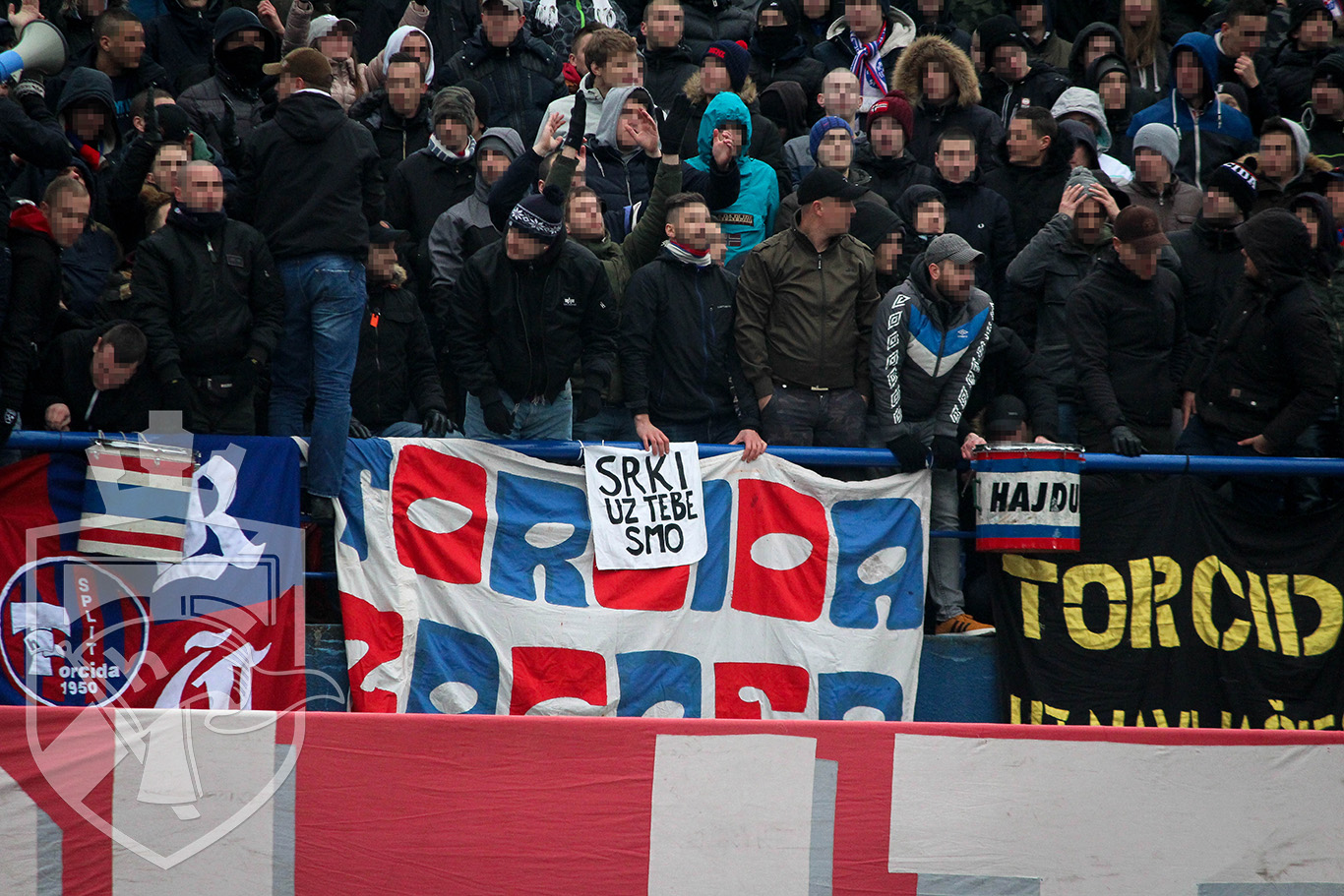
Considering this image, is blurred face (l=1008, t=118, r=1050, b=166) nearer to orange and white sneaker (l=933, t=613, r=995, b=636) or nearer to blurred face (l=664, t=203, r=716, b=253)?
blurred face (l=664, t=203, r=716, b=253)

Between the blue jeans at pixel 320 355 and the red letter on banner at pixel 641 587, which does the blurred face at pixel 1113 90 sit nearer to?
the red letter on banner at pixel 641 587

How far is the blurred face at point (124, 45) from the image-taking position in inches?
363

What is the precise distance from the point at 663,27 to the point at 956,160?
97.4 inches

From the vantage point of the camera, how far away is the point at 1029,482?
7324 mm

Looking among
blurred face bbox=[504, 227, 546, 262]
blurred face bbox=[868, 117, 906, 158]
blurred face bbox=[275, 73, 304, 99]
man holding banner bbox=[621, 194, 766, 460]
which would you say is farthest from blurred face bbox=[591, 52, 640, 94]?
blurred face bbox=[275, 73, 304, 99]

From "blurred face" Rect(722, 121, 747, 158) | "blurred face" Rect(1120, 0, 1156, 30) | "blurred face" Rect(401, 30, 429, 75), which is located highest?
"blurred face" Rect(1120, 0, 1156, 30)

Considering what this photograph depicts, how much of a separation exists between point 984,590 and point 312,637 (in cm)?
359

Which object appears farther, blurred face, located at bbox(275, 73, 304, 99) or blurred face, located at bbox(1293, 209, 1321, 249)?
blurred face, located at bbox(1293, 209, 1321, 249)

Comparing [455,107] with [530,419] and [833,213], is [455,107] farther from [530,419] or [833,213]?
[833,213]

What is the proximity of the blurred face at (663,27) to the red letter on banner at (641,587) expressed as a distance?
4488mm

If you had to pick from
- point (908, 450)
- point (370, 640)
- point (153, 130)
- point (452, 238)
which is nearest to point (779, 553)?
point (908, 450)

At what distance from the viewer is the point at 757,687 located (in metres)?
7.39

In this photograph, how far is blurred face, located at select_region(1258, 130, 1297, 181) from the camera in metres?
9.09

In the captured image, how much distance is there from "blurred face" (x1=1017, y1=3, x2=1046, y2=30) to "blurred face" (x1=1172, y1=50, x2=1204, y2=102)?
140 centimetres
